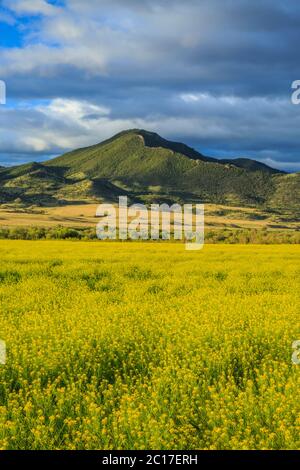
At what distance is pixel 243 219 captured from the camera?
162500 mm

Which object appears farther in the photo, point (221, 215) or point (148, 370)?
point (221, 215)

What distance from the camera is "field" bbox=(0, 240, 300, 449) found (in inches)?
255

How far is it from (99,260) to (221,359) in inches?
782

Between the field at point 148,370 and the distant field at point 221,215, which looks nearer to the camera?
the field at point 148,370

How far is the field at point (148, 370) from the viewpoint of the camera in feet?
21.3

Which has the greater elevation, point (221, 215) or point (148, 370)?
point (221, 215)

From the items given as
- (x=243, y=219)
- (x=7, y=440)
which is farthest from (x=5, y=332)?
(x=243, y=219)

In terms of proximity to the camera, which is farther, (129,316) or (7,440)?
(129,316)

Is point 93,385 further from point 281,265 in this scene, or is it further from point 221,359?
point 281,265

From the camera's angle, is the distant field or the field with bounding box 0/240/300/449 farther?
the distant field

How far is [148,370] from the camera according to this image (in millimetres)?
8812

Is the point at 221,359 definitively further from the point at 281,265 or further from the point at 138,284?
the point at 281,265
